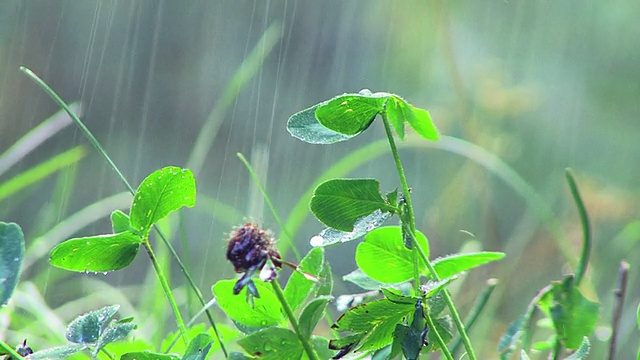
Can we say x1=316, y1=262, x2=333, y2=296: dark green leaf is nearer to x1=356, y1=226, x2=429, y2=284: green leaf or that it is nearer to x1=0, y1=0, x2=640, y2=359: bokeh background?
x1=356, y1=226, x2=429, y2=284: green leaf

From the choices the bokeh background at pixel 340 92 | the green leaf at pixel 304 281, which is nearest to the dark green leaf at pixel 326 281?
the green leaf at pixel 304 281

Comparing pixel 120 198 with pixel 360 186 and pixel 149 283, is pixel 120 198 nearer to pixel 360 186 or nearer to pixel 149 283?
pixel 149 283

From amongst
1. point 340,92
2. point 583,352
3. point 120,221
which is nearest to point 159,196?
point 120,221

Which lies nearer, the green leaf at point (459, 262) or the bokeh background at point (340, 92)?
the green leaf at point (459, 262)

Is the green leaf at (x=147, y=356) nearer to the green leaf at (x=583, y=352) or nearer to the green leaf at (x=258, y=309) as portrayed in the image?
the green leaf at (x=258, y=309)

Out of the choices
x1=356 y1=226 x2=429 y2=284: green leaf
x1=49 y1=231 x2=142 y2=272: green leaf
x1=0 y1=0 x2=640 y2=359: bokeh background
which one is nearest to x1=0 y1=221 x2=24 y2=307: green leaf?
x1=49 y1=231 x2=142 y2=272: green leaf

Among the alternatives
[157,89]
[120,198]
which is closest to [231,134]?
[157,89]

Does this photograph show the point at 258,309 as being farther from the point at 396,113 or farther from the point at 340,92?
the point at 340,92
